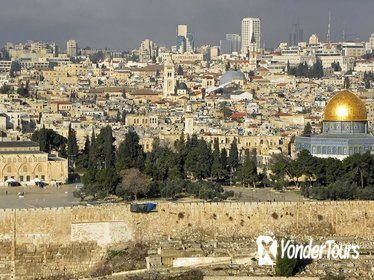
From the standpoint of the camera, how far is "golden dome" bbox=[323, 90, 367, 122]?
41.8 meters

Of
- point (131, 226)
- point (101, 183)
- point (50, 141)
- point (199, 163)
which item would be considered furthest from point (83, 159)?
point (131, 226)

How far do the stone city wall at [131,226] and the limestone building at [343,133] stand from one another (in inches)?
386

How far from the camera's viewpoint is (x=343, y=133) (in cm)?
4231

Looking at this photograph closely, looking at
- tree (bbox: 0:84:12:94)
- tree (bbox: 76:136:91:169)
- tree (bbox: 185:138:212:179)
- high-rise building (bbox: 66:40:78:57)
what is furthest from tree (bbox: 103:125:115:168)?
high-rise building (bbox: 66:40:78:57)

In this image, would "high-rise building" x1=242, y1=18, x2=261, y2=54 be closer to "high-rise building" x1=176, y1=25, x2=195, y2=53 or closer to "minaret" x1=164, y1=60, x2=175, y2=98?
"high-rise building" x1=176, y1=25, x2=195, y2=53

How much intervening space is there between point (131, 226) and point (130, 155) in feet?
38.1

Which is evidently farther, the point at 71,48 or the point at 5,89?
the point at 71,48

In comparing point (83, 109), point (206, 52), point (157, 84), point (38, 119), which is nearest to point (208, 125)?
point (38, 119)

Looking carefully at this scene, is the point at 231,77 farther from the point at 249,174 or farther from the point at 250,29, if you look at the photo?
the point at 250,29

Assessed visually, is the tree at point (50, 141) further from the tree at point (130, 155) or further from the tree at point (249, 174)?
the tree at point (249, 174)

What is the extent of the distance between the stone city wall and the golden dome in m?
10.5

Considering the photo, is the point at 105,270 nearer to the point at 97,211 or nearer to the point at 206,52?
the point at 97,211

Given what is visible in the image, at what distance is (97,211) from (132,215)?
94cm

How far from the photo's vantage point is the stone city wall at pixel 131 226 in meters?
29.4
